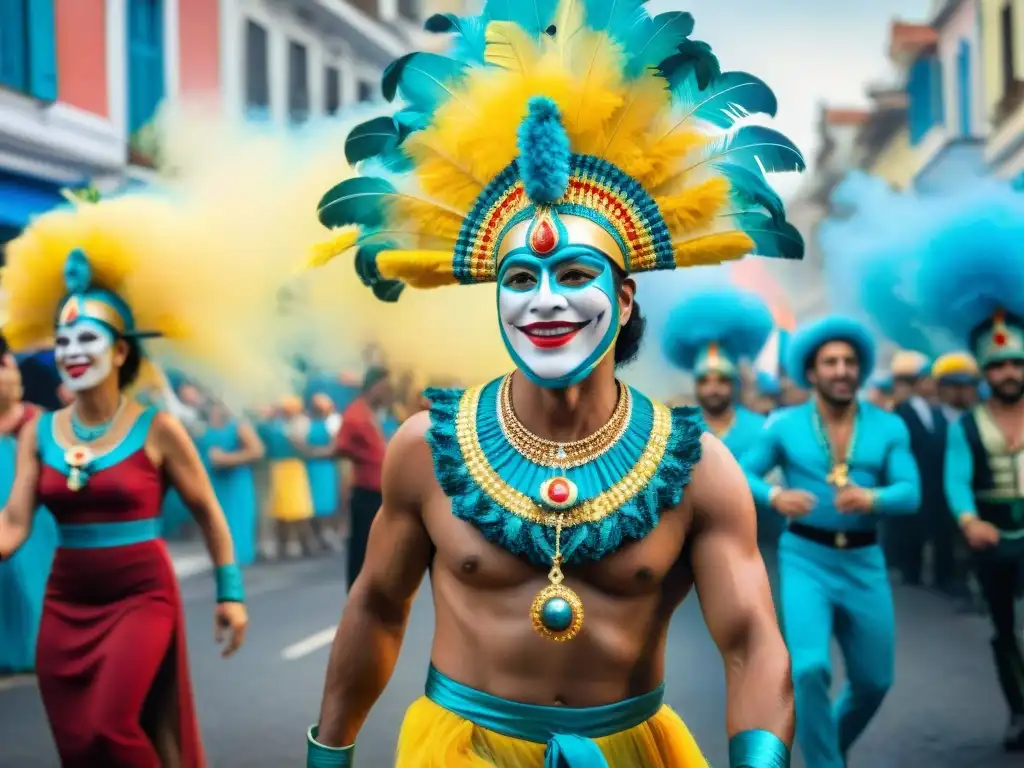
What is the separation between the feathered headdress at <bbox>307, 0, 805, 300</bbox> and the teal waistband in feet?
7.42

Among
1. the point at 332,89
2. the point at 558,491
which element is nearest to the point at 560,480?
the point at 558,491

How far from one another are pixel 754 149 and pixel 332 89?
805 inches

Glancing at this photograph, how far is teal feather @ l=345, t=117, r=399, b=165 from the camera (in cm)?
344

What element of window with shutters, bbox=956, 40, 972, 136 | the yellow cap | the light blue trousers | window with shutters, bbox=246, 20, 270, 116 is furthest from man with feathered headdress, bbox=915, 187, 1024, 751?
window with shutters, bbox=956, 40, 972, 136

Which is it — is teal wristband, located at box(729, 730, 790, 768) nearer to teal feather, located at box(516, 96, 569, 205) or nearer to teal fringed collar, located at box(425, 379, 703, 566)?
teal fringed collar, located at box(425, 379, 703, 566)

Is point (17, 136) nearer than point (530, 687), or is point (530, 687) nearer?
point (530, 687)

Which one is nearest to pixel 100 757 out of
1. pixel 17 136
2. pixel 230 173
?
pixel 230 173

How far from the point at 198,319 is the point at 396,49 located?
1991cm

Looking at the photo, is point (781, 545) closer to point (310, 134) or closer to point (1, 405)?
point (310, 134)

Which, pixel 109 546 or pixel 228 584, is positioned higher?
pixel 109 546

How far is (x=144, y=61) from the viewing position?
15.0 metres

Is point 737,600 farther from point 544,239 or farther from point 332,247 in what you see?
point 332,247

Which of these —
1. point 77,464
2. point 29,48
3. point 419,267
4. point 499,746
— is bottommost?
point 499,746

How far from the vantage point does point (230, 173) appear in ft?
18.9
